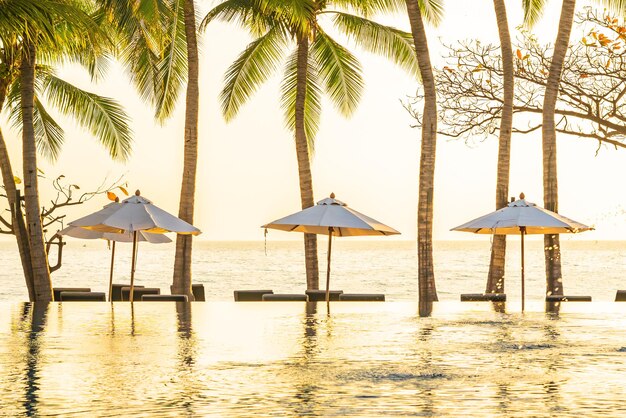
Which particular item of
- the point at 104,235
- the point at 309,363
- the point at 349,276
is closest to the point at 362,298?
the point at 104,235

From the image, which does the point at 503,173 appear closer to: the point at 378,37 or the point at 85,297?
the point at 378,37

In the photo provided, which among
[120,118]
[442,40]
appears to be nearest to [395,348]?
[442,40]

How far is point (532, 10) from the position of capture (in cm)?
2470

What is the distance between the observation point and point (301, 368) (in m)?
9.30

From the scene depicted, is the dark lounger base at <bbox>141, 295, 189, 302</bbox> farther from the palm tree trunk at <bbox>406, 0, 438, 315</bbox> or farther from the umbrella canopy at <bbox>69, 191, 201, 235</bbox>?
the palm tree trunk at <bbox>406, 0, 438, 315</bbox>

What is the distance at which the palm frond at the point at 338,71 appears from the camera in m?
26.7

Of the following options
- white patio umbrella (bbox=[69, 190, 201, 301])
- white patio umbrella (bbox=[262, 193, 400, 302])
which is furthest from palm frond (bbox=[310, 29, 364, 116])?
white patio umbrella (bbox=[69, 190, 201, 301])

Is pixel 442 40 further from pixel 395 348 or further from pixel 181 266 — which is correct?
pixel 395 348

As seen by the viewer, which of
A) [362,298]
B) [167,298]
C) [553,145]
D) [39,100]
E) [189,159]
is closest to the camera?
[167,298]

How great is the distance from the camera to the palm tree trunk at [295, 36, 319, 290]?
83.3 feet

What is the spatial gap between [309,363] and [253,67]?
17582mm

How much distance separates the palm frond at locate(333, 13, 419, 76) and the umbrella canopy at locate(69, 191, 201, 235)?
365 inches

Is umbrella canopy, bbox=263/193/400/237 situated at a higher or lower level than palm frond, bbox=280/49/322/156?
lower

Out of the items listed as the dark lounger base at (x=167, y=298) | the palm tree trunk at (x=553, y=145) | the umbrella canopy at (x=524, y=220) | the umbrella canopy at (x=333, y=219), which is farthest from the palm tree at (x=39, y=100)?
the palm tree trunk at (x=553, y=145)
